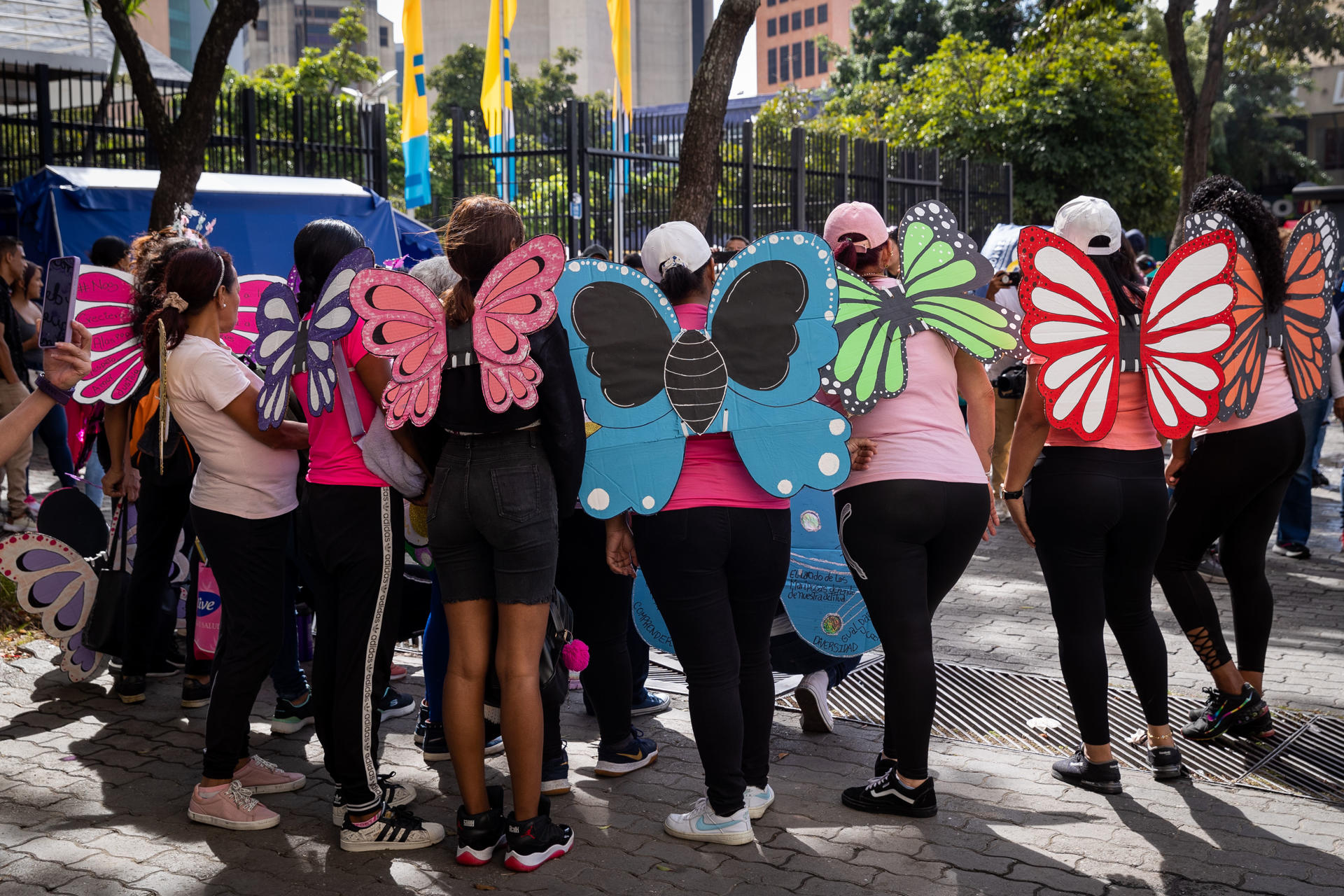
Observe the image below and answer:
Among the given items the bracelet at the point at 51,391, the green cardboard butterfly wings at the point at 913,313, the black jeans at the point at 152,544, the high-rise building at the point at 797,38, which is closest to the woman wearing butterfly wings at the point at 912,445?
the green cardboard butterfly wings at the point at 913,313

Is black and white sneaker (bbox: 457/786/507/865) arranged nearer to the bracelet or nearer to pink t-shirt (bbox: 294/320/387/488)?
pink t-shirt (bbox: 294/320/387/488)

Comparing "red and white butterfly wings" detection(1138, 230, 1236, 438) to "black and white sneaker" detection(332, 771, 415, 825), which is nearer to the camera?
"black and white sneaker" detection(332, 771, 415, 825)

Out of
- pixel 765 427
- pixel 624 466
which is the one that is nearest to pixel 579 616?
pixel 624 466

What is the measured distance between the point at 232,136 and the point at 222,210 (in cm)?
201

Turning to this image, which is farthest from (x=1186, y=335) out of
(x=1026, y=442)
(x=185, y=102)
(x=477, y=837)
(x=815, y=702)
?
(x=185, y=102)

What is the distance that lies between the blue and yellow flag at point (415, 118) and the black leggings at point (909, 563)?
41.1 feet

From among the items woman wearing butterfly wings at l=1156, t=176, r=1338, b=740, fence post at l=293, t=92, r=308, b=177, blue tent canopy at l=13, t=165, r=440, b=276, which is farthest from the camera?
fence post at l=293, t=92, r=308, b=177

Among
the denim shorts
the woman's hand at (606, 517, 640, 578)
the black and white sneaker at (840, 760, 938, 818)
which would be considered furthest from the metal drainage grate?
the denim shorts

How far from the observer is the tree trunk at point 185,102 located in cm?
724

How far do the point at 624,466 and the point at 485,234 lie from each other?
0.79 metres

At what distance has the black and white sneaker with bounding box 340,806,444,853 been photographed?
3.52 metres

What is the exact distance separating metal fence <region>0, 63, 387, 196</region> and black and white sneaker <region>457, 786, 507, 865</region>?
8.92 meters

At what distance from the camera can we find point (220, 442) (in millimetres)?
3734

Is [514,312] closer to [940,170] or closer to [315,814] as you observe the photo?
[315,814]
